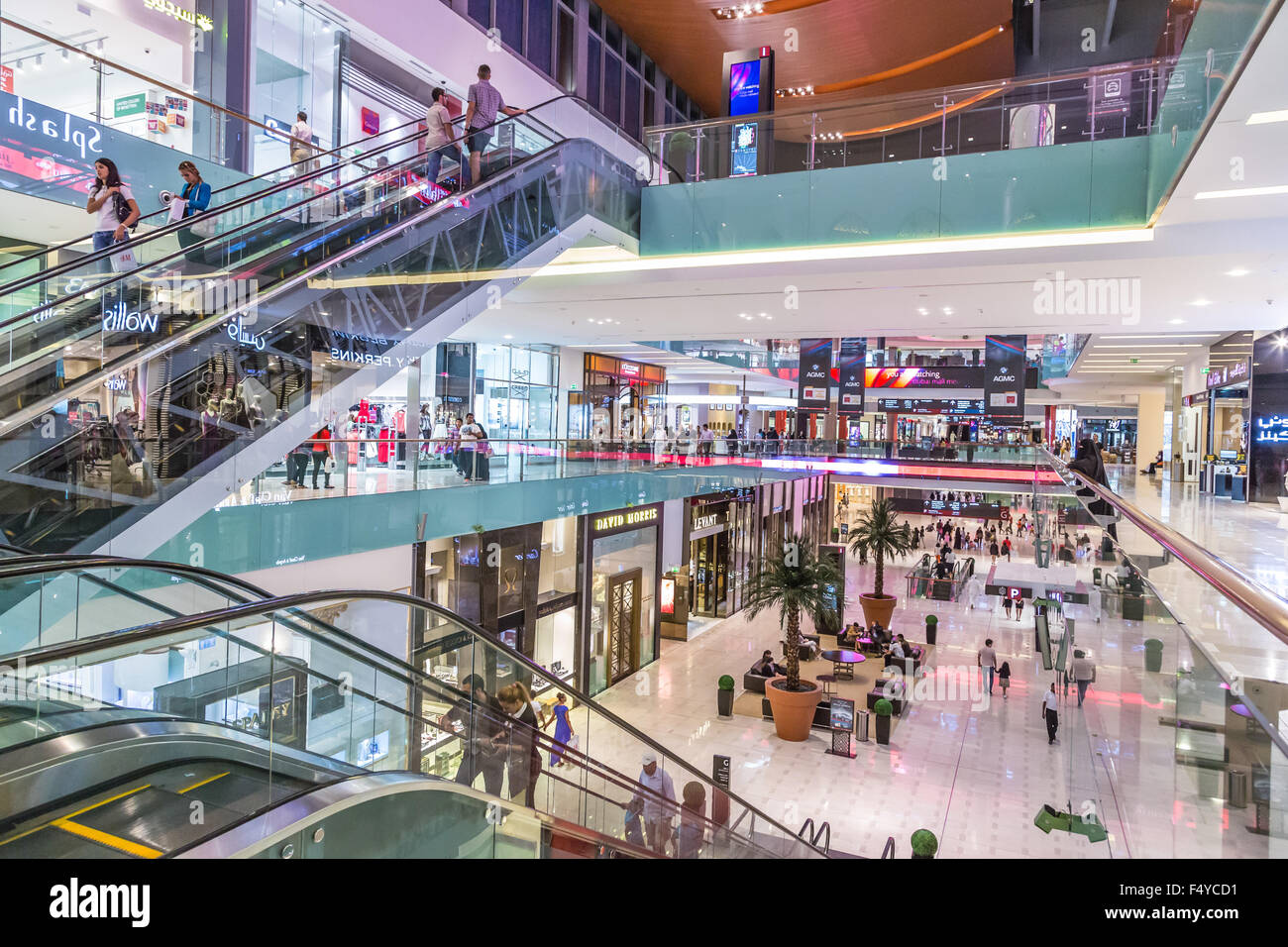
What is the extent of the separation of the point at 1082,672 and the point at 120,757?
17.2 ft

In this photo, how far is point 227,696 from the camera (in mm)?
3750

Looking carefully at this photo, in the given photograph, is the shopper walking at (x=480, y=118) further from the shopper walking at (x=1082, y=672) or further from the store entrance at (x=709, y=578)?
the store entrance at (x=709, y=578)

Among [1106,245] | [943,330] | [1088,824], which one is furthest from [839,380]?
[1088,824]

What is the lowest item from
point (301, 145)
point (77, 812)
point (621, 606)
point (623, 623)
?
point (623, 623)

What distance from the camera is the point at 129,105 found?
33.1 feet

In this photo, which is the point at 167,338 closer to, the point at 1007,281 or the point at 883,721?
the point at 1007,281

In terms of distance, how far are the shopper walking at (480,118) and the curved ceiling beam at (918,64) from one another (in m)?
18.4

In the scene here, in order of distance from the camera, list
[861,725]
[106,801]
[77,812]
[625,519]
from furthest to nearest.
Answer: [625,519]
[861,725]
[106,801]
[77,812]

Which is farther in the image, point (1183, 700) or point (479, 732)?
point (479, 732)

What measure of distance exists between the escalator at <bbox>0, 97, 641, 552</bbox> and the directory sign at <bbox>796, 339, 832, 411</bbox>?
15.2m

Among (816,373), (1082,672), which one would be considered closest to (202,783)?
(1082,672)

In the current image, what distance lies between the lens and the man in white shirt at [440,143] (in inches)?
367

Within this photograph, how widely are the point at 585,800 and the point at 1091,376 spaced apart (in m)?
28.6
